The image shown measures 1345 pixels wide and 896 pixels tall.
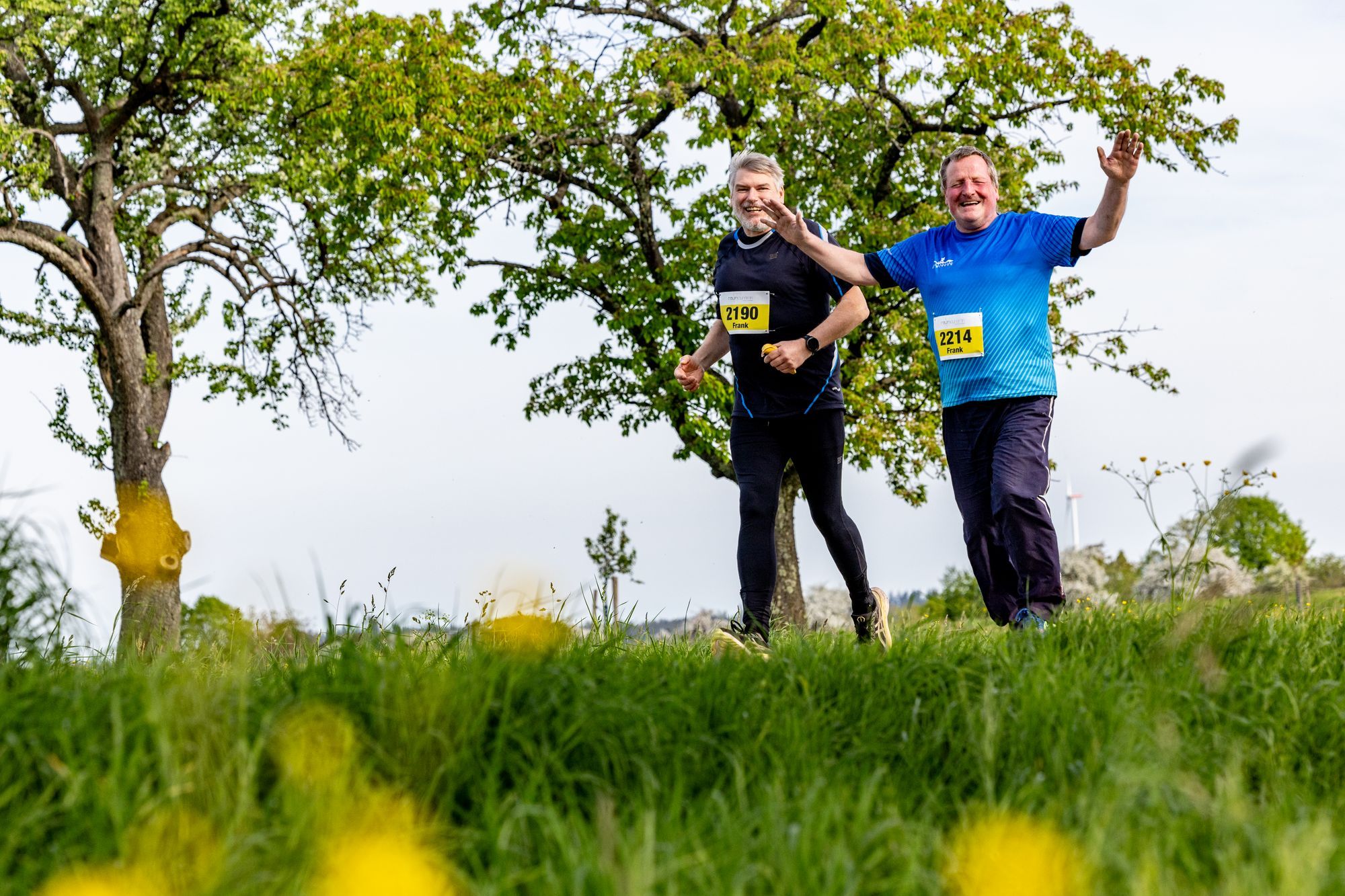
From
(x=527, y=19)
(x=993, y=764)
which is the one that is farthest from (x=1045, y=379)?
Answer: (x=527, y=19)

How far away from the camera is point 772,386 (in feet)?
17.9

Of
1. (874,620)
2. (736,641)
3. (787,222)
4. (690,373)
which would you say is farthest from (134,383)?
(736,641)

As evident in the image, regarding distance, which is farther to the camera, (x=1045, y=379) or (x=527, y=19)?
(x=527, y=19)

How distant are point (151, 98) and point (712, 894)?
2004cm

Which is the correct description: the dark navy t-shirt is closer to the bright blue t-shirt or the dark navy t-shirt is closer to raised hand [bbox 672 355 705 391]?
raised hand [bbox 672 355 705 391]

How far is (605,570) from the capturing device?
2131cm

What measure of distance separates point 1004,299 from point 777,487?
1299 millimetres

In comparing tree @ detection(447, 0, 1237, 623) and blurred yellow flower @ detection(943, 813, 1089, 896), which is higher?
tree @ detection(447, 0, 1237, 623)

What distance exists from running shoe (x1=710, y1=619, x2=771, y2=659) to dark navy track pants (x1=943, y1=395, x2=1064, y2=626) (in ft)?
3.48

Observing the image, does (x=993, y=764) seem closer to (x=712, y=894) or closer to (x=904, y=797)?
(x=904, y=797)

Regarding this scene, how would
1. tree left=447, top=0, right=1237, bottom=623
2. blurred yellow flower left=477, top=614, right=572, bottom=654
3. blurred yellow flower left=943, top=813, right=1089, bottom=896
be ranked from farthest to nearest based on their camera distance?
1. tree left=447, top=0, right=1237, bottom=623
2. blurred yellow flower left=477, top=614, right=572, bottom=654
3. blurred yellow flower left=943, top=813, right=1089, bottom=896

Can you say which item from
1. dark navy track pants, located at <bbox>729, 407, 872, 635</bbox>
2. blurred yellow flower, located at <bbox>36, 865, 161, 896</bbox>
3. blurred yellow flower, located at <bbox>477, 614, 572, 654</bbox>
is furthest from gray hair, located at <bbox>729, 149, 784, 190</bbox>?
blurred yellow flower, located at <bbox>36, 865, 161, 896</bbox>

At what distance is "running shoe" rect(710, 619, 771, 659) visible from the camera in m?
4.19

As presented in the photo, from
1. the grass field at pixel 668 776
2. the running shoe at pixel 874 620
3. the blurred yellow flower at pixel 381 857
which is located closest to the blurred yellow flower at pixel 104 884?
the grass field at pixel 668 776
